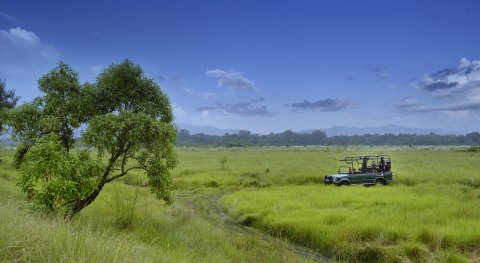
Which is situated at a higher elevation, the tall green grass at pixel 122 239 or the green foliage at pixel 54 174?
the green foliage at pixel 54 174

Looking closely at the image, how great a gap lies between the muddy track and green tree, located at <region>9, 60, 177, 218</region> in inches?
189

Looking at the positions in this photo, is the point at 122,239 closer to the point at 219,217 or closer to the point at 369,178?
the point at 219,217

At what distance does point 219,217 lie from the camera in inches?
893

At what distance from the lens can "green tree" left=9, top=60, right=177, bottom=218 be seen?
1370 centimetres

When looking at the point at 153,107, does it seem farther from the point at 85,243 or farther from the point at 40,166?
the point at 85,243

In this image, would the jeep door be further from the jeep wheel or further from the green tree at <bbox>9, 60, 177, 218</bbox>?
the green tree at <bbox>9, 60, 177, 218</bbox>

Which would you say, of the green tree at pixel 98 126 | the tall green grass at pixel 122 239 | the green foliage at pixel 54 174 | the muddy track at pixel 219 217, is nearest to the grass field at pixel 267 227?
the tall green grass at pixel 122 239

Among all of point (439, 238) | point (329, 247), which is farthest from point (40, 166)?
point (439, 238)

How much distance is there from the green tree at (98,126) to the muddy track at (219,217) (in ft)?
15.8

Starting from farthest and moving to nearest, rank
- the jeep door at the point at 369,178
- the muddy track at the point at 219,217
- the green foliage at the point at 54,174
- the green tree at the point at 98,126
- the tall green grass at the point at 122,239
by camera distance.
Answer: the jeep door at the point at 369,178 < the muddy track at the point at 219,217 < the green tree at the point at 98,126 < the green foliage at the point at 54,174 < the tall green grass at the point at 122,239

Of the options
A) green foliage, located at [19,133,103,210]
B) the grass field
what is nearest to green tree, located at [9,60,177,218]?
green foliage, located at [19,133,103,210]

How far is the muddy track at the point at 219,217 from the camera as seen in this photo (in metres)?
16.0

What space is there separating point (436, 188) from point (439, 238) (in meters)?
14.1

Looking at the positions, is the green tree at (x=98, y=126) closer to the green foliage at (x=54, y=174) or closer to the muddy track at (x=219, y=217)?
the green foliage at (x=54, y=174)
